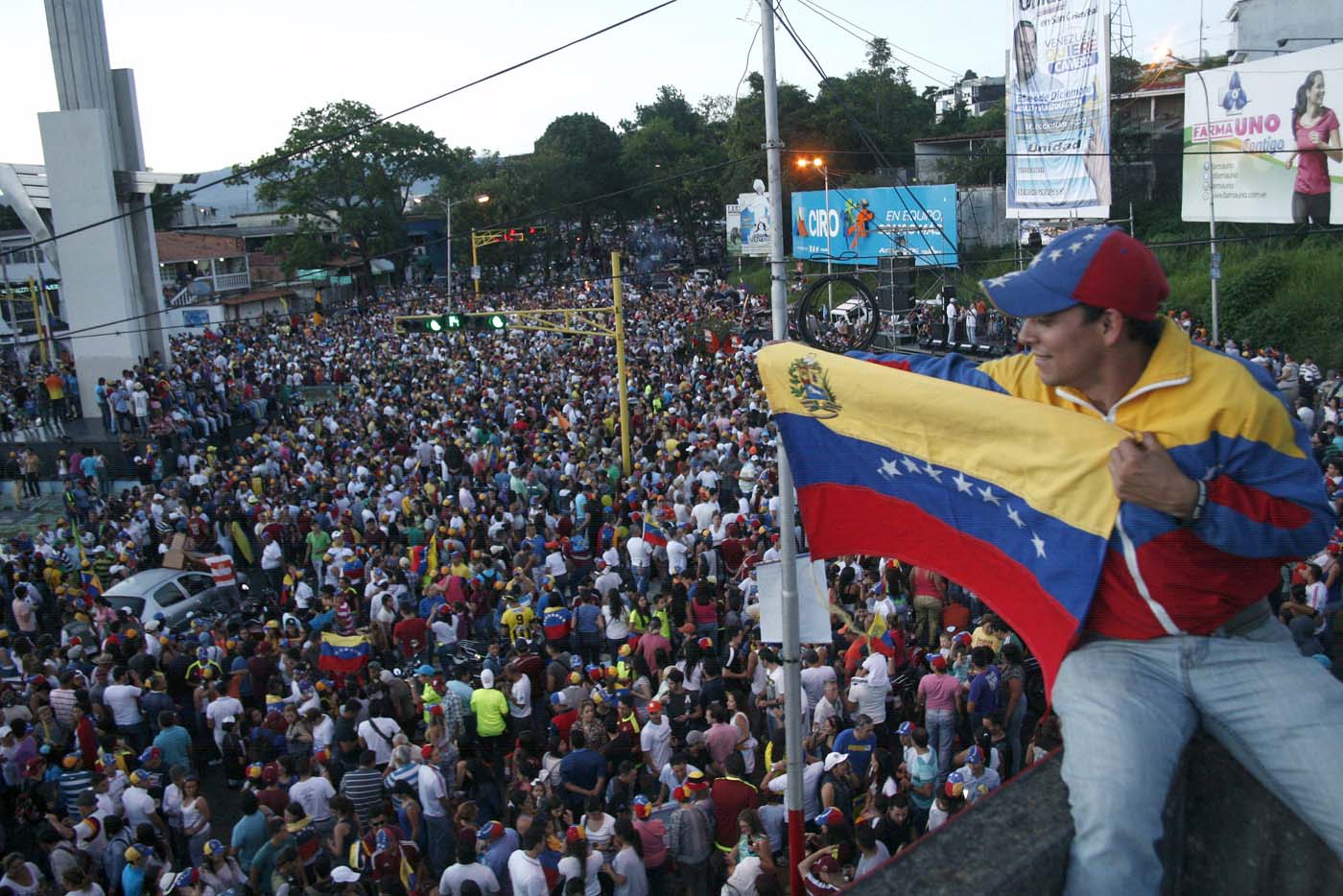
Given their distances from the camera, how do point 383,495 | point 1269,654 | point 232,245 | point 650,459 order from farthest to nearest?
point 232,245 → point 650,459 → point 383,495 → point 1269,654

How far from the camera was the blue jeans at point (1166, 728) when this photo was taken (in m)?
1.92

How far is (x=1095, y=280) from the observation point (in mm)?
2131

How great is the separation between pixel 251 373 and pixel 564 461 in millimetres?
14493

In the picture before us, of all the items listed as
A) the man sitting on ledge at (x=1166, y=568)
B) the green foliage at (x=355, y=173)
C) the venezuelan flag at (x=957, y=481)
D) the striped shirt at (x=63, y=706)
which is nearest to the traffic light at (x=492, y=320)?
the striped shirt at (x=63, y=706)

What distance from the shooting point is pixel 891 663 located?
370 inches

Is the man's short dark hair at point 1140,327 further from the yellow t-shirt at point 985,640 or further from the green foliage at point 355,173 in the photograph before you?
the green foliage at point 355,173

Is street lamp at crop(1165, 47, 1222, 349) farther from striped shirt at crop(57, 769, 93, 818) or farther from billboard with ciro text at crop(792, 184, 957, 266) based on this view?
striped shirt at crop(57, 769, 93, 818)

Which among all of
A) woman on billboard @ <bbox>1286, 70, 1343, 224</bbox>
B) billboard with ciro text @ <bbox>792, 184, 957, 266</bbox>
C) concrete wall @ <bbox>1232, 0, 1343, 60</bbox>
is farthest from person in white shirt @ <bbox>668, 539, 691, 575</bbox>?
concrete wall @ <bbox>1232, 0, 1343, 60</bbox>

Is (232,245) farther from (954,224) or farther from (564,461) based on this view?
(564,461)

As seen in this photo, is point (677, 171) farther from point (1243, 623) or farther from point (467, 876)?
point (1243, 623)

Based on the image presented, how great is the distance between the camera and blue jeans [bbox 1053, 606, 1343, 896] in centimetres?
192

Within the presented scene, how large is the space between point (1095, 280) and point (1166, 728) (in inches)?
34.1

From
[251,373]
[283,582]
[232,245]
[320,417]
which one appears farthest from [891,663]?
[232,245]

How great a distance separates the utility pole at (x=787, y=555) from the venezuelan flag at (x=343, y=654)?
19.0 ft
